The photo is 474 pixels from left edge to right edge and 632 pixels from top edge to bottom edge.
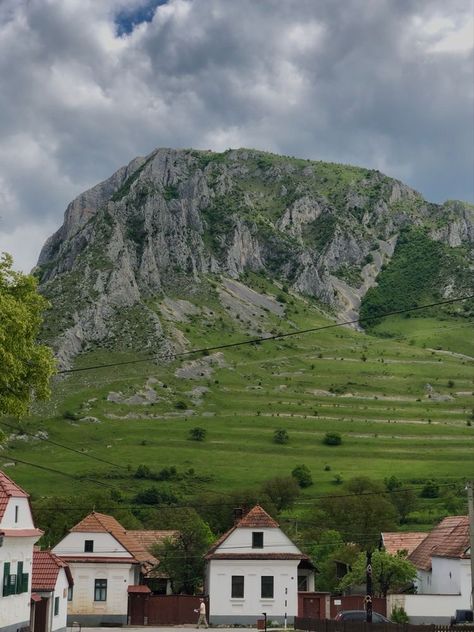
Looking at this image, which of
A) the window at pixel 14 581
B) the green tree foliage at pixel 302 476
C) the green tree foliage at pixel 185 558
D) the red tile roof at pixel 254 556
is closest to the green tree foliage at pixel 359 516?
the green tree foliage at pixel 302 476

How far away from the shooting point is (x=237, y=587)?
6569 centimetres

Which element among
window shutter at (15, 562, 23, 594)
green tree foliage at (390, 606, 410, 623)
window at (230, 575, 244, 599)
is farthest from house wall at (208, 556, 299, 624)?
window shutter at (15, 562, 23, 594)

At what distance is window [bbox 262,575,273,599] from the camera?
214ft

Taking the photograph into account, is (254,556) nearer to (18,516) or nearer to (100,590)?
(100,590)

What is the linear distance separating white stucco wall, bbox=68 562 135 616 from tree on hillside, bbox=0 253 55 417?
119 ft

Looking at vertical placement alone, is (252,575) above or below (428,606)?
above

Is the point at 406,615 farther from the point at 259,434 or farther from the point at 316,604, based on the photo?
the point at 259,434

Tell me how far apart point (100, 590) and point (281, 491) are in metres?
84.9

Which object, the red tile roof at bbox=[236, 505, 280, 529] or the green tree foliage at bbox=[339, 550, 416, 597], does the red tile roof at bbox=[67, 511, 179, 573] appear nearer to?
the red tile roof at bbox=[236, 505, 280, 529]

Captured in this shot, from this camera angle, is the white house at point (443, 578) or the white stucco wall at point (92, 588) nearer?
the white house at point (443, 578)

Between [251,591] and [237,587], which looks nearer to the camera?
[251,591]

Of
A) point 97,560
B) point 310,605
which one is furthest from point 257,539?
point 97,560

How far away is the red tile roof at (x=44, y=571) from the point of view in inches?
1756

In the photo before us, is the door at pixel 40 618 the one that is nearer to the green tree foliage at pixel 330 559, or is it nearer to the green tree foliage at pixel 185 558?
the green tree foliage at pixel 185 558
